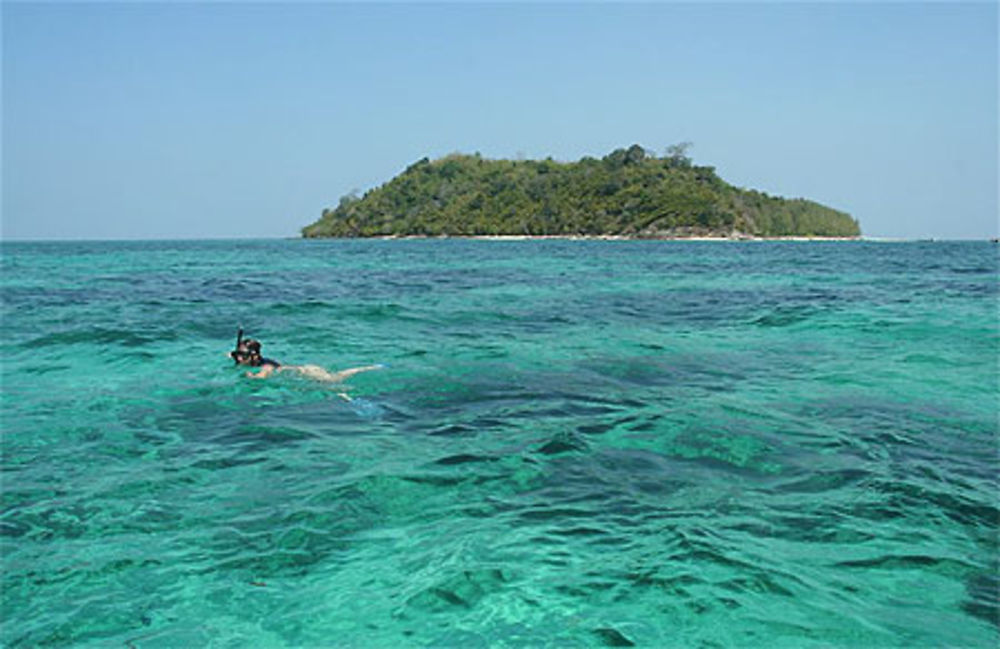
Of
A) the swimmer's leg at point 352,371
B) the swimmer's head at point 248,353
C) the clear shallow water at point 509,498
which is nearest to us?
the clear shallow water at point 509,498

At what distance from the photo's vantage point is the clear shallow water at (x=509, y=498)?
16.0 ft

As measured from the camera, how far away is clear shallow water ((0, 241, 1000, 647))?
488 cm

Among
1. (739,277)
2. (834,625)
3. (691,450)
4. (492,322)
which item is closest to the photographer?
(834,625)

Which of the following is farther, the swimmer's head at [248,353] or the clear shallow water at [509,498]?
the swimmer's head at [248,353]

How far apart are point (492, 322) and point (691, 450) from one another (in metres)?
12.8

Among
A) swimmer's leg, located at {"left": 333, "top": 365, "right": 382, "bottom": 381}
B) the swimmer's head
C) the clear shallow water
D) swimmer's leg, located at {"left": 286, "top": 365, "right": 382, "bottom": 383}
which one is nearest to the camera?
the clear shallow water

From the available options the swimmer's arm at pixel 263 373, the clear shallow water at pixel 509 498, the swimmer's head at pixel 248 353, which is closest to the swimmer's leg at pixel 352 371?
the clear shallow water at pixel 509 498

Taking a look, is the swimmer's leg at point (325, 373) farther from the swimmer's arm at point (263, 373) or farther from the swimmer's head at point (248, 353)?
the swimmer's head at point (248, 353)

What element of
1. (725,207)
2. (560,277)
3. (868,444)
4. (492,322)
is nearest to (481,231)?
(725,207)

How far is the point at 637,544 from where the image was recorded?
5816 mm

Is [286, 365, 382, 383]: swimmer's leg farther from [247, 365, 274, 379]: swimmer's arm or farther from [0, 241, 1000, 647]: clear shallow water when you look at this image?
[247, 365, 274, 379]: swimmer's arm

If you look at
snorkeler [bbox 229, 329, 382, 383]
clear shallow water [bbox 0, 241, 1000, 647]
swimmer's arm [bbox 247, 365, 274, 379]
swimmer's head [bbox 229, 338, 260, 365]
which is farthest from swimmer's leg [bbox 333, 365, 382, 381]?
swimmer's head [bbox 229, 338, 260, 365]

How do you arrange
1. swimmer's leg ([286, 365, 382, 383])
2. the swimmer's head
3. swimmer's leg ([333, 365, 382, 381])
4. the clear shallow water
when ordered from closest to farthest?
the clear shallow water
swimmer's leg ([286, 365, 382, 383])
swimmer's leg ([333, 365, 382, 381])
the swimmer's head

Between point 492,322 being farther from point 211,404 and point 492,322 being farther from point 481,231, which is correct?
point 481,231
